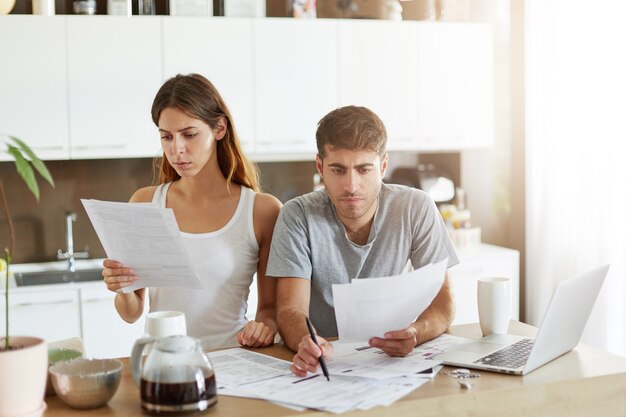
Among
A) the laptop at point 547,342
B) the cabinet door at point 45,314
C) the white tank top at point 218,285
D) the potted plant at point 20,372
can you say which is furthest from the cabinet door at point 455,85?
the potted plant at point 20,372

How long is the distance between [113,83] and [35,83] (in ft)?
1.14

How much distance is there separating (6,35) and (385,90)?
186 centimetres

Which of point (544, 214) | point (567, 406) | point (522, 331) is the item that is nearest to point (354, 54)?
point (544, 214)

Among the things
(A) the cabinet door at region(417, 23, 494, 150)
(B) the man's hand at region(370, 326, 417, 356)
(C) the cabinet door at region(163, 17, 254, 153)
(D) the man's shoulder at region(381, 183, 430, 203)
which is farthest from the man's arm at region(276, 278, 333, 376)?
(A) the cabinet door at region(417, 23, 494, 150)

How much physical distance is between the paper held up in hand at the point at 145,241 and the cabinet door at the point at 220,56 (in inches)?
76.6

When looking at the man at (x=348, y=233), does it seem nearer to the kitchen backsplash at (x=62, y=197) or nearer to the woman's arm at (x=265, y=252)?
the woman's arm at (x=265, y=252)

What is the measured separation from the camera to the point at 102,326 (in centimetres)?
357

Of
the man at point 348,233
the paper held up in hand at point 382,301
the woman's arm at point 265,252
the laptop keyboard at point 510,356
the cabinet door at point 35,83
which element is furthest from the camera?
the cabinet door at point 35,83

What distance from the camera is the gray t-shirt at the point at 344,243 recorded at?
211 cm

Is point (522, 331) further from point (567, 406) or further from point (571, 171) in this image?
point (571, 171)

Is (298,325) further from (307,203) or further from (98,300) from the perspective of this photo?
(98,300)

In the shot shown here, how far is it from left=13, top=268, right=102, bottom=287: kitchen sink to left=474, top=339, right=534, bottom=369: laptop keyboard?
2.42 metres

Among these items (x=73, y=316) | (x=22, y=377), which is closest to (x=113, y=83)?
(x=73, y=316)

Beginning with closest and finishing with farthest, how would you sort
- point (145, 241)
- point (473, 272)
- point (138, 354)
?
point (138, 354)
point (145, 241)
point (473, 272)
